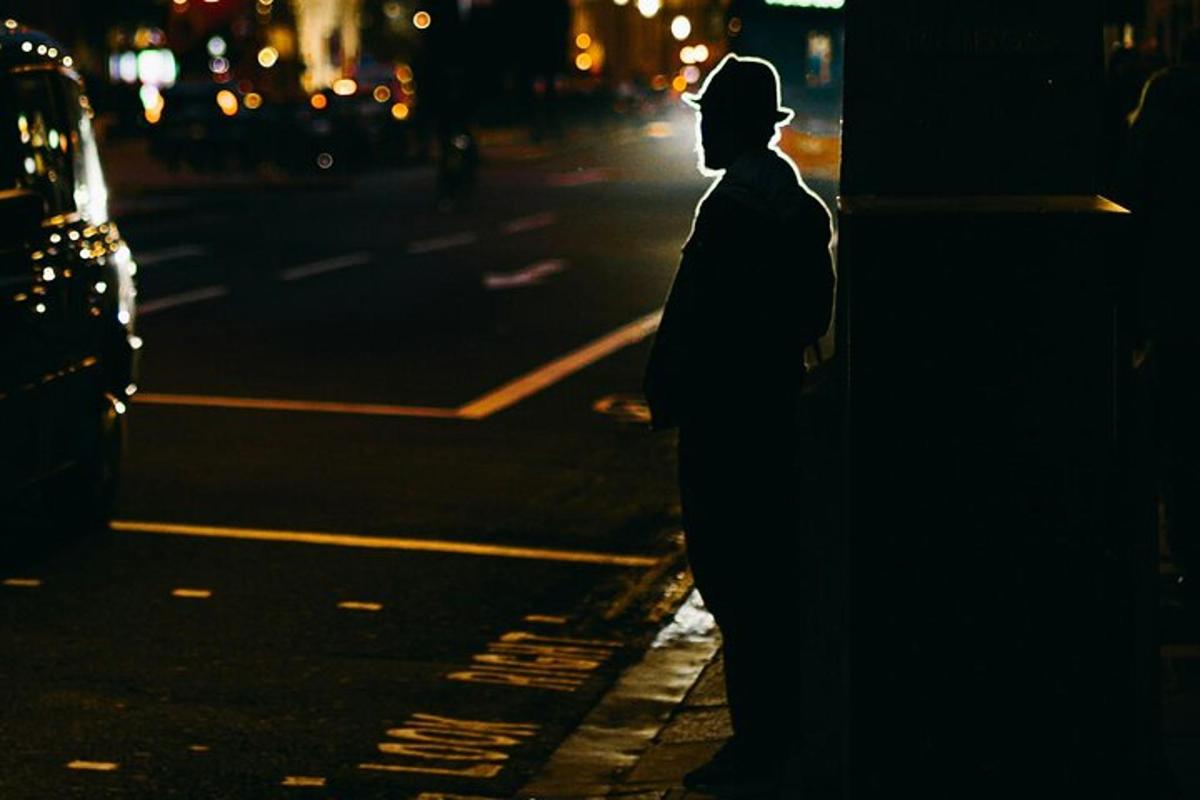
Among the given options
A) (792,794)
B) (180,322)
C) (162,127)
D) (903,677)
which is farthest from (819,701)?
(162,127)

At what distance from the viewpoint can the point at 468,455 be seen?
13156 millimetres

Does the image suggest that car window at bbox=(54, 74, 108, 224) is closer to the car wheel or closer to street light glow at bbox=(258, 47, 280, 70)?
the car wheel

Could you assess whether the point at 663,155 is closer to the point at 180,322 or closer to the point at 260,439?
the point at 180,322

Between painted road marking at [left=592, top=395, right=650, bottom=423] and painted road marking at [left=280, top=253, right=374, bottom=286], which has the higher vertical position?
painted road marking at [left=592, top=395, right=650, bottom=423]

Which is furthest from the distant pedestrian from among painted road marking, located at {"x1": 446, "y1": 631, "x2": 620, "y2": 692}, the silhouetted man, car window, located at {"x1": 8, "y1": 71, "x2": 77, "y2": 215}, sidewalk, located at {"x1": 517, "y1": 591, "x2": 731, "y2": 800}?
car window, located at {"x1": 8, "y1": 71, "x2": 77, "y2": 215}

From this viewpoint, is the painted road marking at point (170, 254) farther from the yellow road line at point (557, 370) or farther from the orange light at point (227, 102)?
the orange light at point (227, 102)

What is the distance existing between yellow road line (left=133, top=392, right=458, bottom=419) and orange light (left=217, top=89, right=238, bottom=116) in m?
36.4

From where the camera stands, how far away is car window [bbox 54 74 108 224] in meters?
10.7

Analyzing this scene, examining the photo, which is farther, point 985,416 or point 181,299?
point 181,299

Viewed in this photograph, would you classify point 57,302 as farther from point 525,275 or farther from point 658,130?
point 658,130

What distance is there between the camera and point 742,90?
22.0ft

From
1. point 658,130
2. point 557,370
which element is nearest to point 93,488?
point 557,370

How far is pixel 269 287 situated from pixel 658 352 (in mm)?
17350

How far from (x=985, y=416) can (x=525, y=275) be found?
67.0 ft
